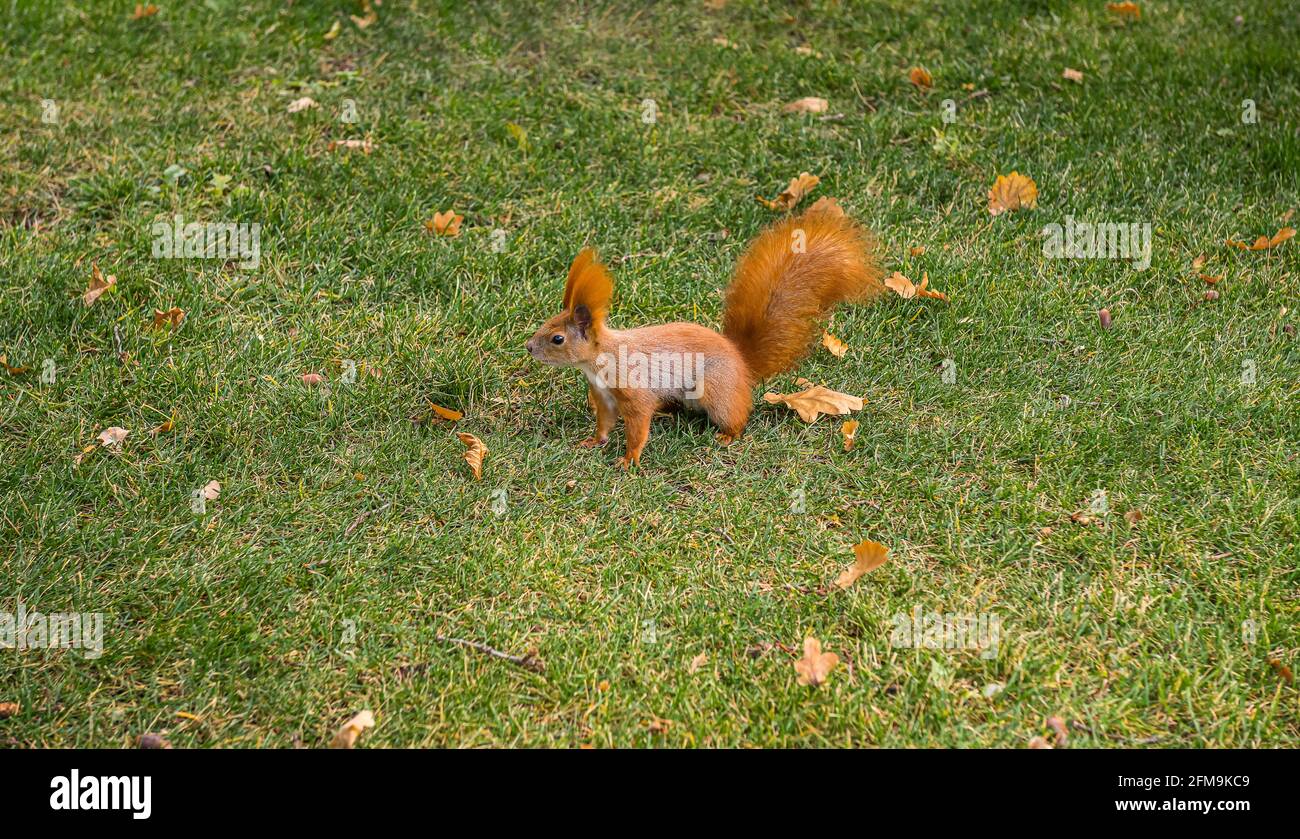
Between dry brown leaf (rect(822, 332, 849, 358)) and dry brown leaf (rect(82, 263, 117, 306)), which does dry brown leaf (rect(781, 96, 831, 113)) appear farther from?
dry brown leaf (rect(82, 263, 117, 306))

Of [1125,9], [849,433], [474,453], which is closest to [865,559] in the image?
[849,433]

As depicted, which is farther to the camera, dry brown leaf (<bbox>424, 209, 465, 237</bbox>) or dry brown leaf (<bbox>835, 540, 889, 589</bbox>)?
dry brown leaf (<bbox>424, 209, 465, 237</bbox>)

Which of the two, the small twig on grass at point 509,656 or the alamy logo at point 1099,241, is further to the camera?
the alamy logo at point 1099,241

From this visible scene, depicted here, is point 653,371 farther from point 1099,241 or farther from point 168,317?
point 1099,241

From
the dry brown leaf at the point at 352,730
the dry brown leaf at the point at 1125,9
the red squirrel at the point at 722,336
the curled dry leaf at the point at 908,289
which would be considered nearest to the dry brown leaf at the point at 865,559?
the red squirrel at the point at 722,336

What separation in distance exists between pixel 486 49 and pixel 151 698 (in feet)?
13.1

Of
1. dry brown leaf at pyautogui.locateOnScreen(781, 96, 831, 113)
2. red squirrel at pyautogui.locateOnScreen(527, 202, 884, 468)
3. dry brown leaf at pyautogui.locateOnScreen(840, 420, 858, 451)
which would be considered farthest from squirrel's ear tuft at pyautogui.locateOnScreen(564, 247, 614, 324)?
dry brown leaf at pyautogui.locateOnScreen(781, 96, 831, 113)

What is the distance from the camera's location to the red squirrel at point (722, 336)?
137 inches

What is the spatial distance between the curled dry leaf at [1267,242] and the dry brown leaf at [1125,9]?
2050 mm

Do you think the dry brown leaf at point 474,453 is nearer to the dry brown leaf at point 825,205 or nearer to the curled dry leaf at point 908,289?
the curled dry leaf at point 908,289

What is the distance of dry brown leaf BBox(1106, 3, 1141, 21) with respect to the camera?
6.14 m

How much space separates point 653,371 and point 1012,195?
7.19ft

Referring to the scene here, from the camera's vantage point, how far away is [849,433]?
12.1ft
